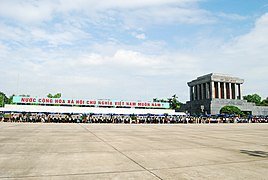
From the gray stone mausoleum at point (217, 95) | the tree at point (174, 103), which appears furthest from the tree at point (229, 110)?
the tree at point (174, 103)

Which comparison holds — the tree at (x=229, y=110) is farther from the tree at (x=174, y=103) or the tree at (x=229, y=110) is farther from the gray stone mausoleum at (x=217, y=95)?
the tree at (x=174, y=103)

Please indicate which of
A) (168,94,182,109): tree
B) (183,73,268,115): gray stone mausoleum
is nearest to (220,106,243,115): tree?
(183,73,268,115): gray stone mausoleum

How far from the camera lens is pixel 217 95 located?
3474 inches

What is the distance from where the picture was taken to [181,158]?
26.9ft

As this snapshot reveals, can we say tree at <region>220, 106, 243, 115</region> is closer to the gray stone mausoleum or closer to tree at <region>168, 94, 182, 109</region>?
the gray stone mausoleum

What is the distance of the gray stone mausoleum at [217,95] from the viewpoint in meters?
82.1

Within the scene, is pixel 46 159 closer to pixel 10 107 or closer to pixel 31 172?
pixel 31 172

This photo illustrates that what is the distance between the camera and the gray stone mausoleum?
82062 mm

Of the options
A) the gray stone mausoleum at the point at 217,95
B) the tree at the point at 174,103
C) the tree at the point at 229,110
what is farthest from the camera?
the tree at the point at 174,103

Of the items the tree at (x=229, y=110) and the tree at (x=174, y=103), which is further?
the tree at (x=174, y=103)

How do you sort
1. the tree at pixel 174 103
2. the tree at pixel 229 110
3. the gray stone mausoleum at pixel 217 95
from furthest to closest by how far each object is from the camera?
1. the tree at pixel 174 103
2. the gray stone mausoleum at pixel 217 95
3. the tree at pixel 229 110

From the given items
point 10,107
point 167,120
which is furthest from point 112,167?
point 10,107

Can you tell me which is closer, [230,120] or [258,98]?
[230,120]

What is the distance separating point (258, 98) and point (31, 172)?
16814 centimetres
